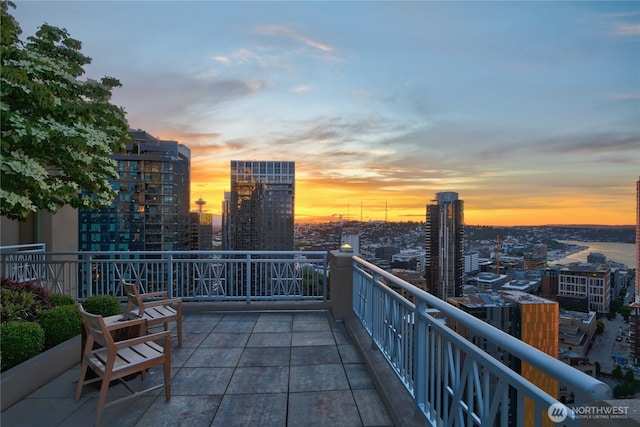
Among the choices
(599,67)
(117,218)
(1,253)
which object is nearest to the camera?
(1,253)

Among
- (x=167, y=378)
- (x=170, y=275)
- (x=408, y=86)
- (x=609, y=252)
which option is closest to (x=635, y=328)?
(x=609, y=252)

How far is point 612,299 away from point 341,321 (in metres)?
4.13

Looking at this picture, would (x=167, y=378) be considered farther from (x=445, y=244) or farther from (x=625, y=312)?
(x=445, y=244)

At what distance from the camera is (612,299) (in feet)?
17.6

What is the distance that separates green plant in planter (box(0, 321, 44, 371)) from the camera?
3836 mm

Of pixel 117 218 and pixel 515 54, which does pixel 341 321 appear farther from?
pixel 117 218

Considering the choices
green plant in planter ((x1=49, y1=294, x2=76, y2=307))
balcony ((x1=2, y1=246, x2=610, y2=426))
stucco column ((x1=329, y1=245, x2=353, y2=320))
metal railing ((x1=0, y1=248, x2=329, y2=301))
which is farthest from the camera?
metal railing ((x1=0, y1=248, x2=329, y2=301))

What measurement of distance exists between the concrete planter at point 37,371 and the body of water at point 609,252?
6.98 meters

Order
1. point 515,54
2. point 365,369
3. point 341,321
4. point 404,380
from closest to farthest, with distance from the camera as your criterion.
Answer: point 404,380
point 365,369
point 341,321
point 515,54

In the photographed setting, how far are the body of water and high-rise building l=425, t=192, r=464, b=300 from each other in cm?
198

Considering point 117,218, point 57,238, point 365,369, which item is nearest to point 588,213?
point 365,369

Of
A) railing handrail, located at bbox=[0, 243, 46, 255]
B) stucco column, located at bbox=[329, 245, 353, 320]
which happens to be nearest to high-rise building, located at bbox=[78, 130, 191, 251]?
railing handrail, located at bbox=[0, 243, 46, 255]

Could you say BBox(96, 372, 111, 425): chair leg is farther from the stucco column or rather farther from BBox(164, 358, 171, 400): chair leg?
the stucco column

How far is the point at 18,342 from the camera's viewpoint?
12.8ft
